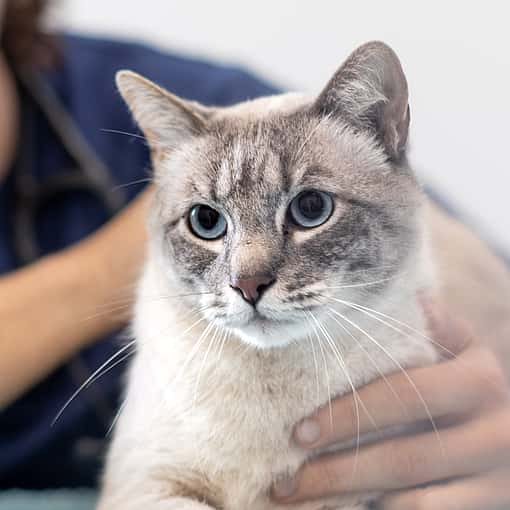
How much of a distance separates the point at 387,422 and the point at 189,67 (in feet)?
3.58

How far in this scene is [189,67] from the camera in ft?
5.56

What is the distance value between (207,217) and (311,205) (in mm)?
162

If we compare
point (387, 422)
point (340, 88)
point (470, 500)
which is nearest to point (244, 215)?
point (340, 88)

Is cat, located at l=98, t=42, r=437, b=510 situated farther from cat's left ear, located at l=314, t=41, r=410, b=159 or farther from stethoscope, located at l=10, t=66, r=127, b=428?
stethoscope, located at l=10, t=66, r=127, b=428

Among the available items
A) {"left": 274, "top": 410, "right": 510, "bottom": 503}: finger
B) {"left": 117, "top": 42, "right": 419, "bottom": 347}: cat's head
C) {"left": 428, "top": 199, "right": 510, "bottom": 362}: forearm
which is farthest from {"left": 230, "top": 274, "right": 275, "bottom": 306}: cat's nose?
{"left": 428, "top": 199, "right": 510, "bottom": 362}: forearm

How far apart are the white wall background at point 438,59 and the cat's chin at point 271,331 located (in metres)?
0.29

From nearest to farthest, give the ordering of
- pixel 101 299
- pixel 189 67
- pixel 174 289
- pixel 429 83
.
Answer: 1. pixel 429 83
2. pixel 174 289
3. pixel 101 299
4. pixel 189 67

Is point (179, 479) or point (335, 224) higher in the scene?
point (335, 224)

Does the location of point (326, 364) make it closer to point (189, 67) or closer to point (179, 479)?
point (179, 479)

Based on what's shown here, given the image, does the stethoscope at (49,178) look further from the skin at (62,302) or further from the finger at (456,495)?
the finger at (456,495)

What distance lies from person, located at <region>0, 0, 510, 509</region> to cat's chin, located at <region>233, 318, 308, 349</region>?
12 cm

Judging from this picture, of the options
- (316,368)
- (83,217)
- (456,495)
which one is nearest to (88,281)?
(83,217)

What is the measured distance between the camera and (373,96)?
903 millimetres

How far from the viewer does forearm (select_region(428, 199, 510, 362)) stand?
1069 mm
